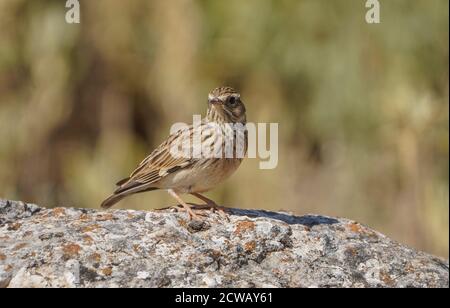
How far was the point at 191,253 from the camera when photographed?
5168 mm

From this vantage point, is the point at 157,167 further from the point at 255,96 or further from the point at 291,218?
the point at 255,96

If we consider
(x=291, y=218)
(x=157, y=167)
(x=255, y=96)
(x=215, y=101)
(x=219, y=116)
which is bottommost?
(x=291, y=218)

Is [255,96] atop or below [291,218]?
atop

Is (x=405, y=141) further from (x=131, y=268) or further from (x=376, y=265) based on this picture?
(x=131, y=268)

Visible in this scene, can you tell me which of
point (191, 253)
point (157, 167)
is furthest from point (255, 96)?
point (191, 253)

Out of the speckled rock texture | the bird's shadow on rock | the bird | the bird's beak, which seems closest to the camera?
the speckled rock texture

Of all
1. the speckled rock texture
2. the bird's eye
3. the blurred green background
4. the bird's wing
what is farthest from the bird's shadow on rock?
the blurred green background

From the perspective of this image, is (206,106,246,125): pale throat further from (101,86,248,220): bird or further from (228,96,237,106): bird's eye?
(228,96,237,106): bird's eye

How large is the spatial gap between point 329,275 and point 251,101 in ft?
26.3

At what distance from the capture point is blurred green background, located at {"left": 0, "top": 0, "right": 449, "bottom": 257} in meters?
11.7

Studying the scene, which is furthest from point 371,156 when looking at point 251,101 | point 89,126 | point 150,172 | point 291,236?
point 291,236

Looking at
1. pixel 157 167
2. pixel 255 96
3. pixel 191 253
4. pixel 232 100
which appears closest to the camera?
pixel 191 253

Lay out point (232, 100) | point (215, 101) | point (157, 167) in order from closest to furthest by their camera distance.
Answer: point (157, 167)
point (215, 101)
point (232, 100)

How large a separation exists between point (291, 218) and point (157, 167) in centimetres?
127
